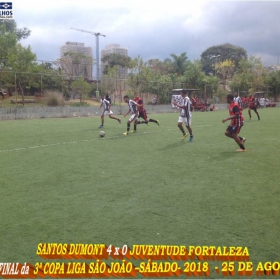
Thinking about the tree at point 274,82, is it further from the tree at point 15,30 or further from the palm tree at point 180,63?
the tree at point 15,30

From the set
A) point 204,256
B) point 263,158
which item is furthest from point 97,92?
point 204,256

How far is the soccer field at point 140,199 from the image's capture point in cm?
387

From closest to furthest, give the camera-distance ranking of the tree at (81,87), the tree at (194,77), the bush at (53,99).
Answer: the bush at (53,99) < the tree at (81,87) < the tree at (194,77)

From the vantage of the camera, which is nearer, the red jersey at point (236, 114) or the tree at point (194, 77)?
the red jersey at point (236, 114)

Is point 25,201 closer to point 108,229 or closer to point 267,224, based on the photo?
point 108,229

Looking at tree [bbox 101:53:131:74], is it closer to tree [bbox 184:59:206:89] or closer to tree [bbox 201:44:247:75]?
tree [bbox 184:59:206:89]

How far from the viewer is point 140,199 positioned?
522 centimetres

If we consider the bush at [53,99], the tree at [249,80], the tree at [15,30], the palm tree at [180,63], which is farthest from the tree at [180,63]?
the bush at [53,99]

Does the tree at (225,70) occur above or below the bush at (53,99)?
above

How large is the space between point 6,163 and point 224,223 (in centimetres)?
564

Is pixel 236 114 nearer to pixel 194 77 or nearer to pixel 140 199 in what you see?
pixel 140 199

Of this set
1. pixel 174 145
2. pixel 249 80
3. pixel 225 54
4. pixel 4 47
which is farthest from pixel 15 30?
pixel 225 54

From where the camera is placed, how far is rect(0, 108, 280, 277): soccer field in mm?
3873

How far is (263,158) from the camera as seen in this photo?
27.1 feet
